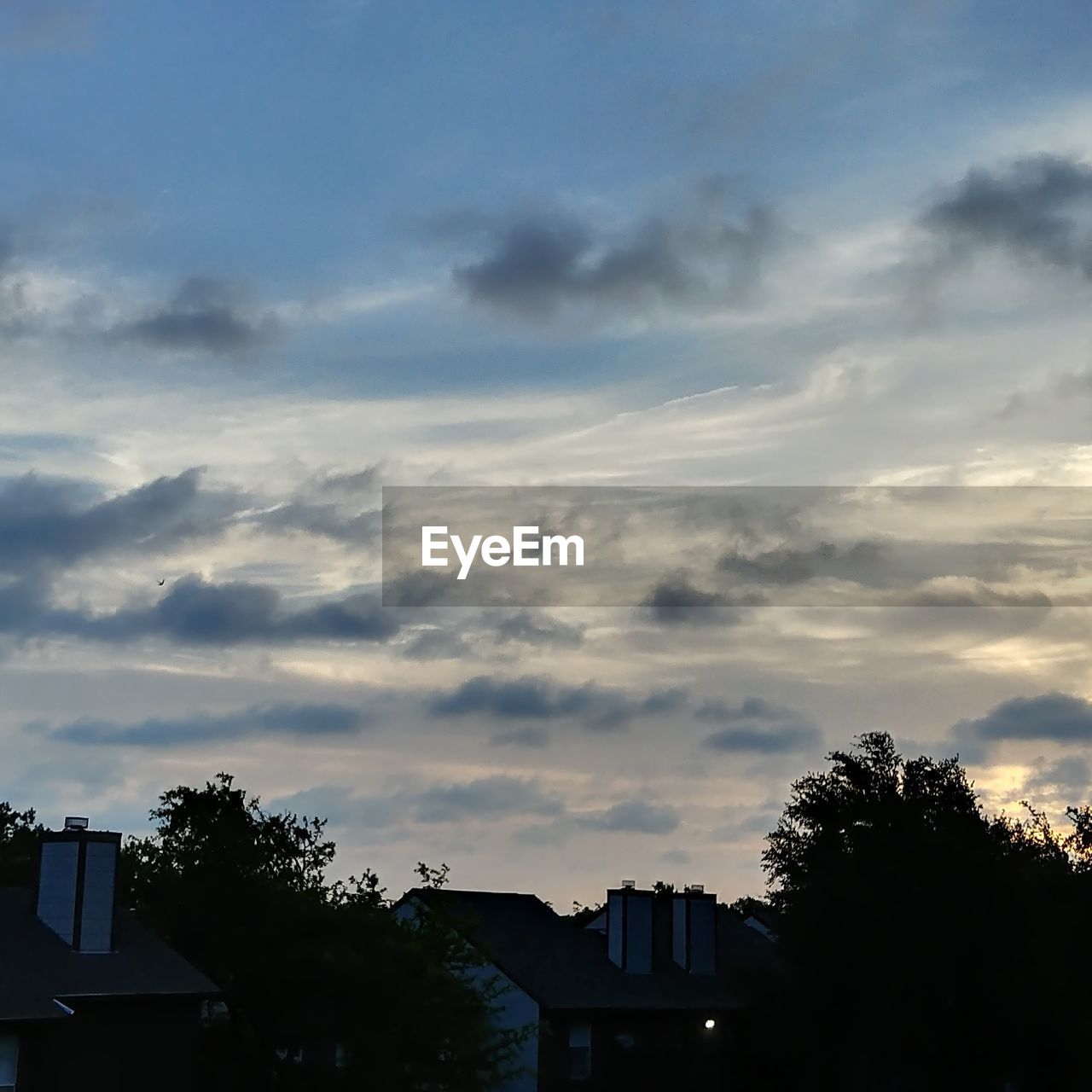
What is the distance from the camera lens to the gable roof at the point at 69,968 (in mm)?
38719

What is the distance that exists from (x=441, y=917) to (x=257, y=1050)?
10.7 metres

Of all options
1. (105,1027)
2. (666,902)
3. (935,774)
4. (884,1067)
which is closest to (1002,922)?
(884,1067)

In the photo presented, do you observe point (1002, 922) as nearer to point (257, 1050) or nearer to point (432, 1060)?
point (432, 1060)

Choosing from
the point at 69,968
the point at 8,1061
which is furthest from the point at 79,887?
the point at 8,1061

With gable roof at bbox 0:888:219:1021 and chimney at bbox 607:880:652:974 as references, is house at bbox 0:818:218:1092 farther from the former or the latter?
chimney at bbox 607:880:652:974

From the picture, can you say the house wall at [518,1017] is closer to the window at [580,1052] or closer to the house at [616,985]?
the house at [616,985]

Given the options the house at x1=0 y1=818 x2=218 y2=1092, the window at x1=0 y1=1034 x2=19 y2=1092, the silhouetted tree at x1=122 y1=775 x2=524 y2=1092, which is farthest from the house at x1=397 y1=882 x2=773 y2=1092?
the window at x1=0 y1=1034 x2=19 y2=1092

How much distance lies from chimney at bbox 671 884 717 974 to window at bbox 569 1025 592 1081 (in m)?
8.01

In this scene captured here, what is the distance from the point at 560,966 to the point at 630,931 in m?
4.36

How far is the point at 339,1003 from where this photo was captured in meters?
47.6

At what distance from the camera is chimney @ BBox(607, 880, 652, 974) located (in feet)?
230

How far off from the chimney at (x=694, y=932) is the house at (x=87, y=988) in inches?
1216

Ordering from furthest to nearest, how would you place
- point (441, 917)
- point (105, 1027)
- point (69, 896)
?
point (441, 917)
point (69, 896)
point (105, 1027)

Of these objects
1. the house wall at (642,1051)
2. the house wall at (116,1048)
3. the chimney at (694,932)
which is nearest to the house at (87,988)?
the house wall at (116,1048)
